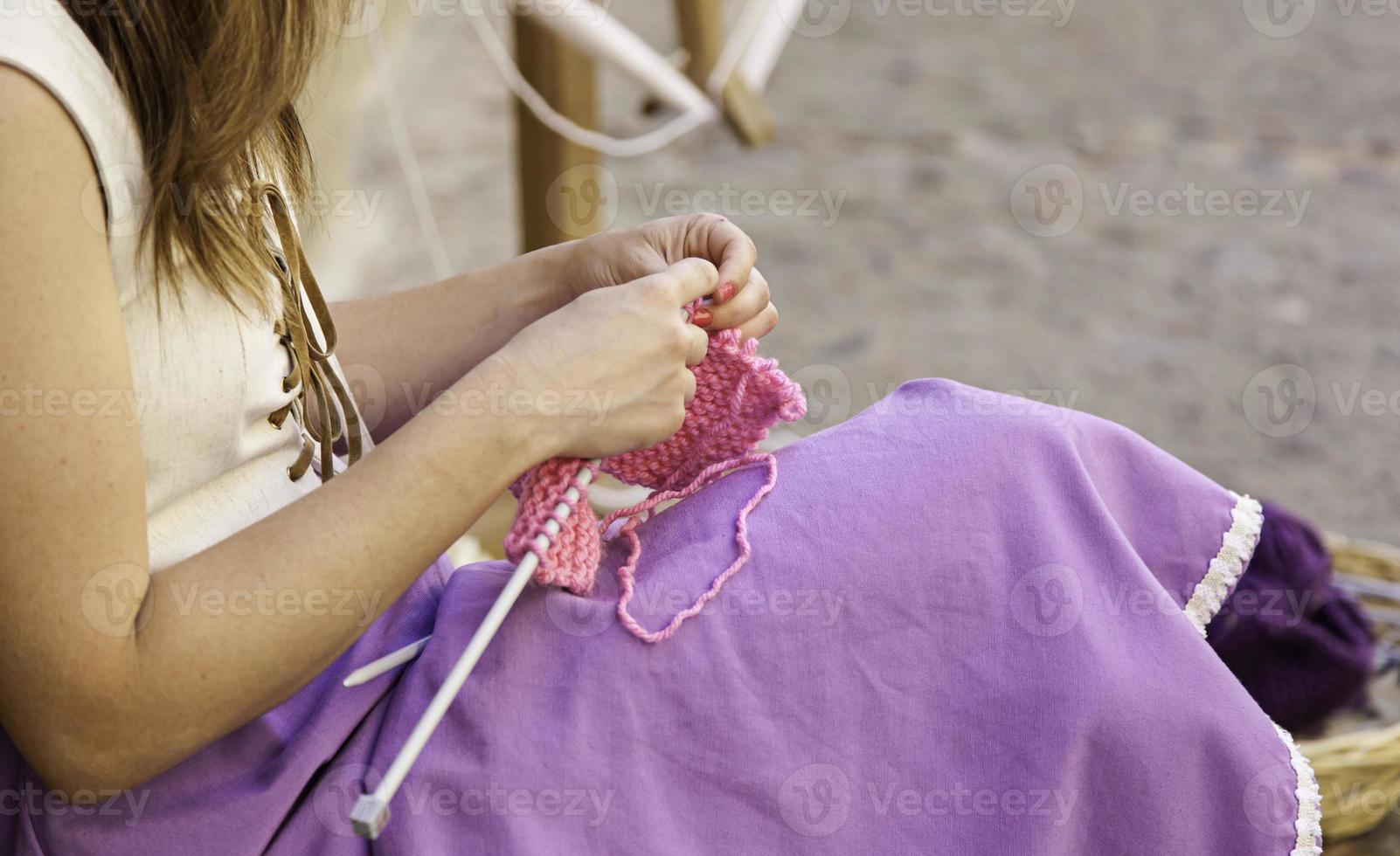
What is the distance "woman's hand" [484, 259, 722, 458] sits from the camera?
799 mm

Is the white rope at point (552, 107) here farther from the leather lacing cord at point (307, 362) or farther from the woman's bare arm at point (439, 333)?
the leather lacing cord at point (307, 362)

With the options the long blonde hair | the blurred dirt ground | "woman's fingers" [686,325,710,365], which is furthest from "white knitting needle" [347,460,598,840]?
the blurred dirt ground

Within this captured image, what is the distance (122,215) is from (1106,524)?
62 cm

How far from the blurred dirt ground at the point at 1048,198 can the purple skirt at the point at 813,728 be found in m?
1.42

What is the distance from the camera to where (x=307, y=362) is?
868 millimetres

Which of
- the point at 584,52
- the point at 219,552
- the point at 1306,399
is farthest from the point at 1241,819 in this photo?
the point at 1306,399

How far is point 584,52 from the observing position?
170 centimetres

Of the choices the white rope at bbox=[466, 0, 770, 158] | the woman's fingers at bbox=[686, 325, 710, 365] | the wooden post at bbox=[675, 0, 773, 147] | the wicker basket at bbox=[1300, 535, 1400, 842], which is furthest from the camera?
the wooden post at bbox=[675, 0, 773, 147]

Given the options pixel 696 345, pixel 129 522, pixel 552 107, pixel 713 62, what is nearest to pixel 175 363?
pixel 129 522

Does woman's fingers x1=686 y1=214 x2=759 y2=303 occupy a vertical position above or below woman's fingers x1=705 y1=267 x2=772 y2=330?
above

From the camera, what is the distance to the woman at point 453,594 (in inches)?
25.8

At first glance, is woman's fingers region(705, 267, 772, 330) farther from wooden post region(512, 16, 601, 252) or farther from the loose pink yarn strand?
wooden post region(512, 16, 601, 252)

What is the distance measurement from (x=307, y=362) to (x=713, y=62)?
1455mm

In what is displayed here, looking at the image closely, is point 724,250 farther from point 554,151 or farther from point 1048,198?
point 1048,198
